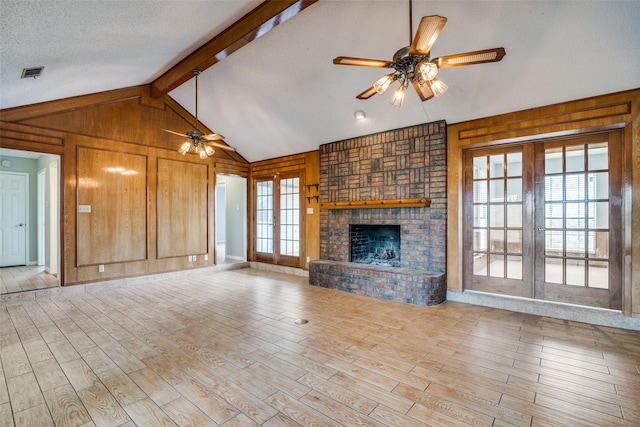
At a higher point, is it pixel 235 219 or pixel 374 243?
pixel 235 219

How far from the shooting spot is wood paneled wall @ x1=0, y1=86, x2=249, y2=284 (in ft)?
15.8

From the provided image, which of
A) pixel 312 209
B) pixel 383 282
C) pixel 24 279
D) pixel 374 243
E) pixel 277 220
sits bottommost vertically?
pixel 24 279

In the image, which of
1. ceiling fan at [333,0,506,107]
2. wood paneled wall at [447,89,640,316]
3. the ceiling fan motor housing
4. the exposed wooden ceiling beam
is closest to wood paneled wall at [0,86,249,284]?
the exposed wooden ceiling beam

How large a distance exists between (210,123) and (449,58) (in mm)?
5613

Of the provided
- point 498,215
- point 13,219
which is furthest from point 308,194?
point 13,219

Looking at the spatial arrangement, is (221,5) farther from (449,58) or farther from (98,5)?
(449,58)

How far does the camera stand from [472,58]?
7.33 ft

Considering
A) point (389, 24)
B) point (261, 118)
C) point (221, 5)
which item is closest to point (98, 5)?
point (221, 5)

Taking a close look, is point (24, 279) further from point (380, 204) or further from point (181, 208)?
point (380, 204)

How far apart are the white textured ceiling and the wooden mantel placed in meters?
1.28

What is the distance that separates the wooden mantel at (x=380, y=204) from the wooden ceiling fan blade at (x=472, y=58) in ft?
8.21

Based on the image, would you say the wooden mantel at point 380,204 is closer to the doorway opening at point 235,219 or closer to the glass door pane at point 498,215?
the glass door pane at point 498,215

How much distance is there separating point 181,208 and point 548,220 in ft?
21.3

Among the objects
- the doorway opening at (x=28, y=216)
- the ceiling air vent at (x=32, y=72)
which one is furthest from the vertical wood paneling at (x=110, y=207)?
the ceiling air vent at (x=32, y=72)
